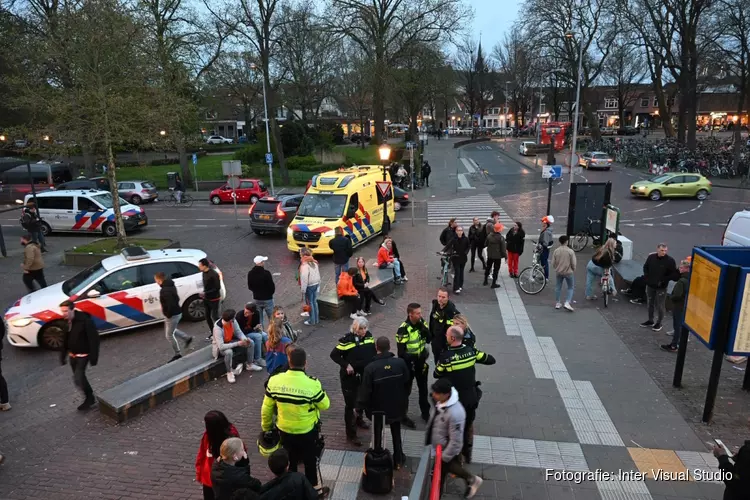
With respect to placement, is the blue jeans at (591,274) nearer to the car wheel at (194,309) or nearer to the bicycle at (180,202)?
the car wheel at (194,309)

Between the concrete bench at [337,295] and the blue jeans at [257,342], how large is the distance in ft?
7.83

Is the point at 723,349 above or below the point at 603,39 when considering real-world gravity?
below

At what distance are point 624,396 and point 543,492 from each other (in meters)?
2.74

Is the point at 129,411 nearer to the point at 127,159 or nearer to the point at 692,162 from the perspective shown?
the point at 692,162

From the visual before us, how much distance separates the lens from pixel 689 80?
39.3 meters

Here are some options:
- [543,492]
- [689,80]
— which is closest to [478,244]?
[543,492]

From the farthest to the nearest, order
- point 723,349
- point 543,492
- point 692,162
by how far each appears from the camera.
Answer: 1. point 692,162
2. point 723,349
3. point 543,492

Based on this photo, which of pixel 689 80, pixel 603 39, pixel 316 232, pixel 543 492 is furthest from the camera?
pixel 603 39

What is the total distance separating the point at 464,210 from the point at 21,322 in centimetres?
1954

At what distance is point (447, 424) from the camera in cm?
488

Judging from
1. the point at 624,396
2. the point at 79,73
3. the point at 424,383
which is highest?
the point at 79,73

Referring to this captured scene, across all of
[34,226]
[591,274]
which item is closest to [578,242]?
[591,274]

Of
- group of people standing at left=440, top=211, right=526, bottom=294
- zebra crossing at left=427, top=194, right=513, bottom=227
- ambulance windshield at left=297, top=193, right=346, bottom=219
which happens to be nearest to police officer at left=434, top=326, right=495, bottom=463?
group of people standing at left=440, top=211, right=526, bottom=294

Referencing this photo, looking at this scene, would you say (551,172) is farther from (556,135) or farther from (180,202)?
(556,135)
